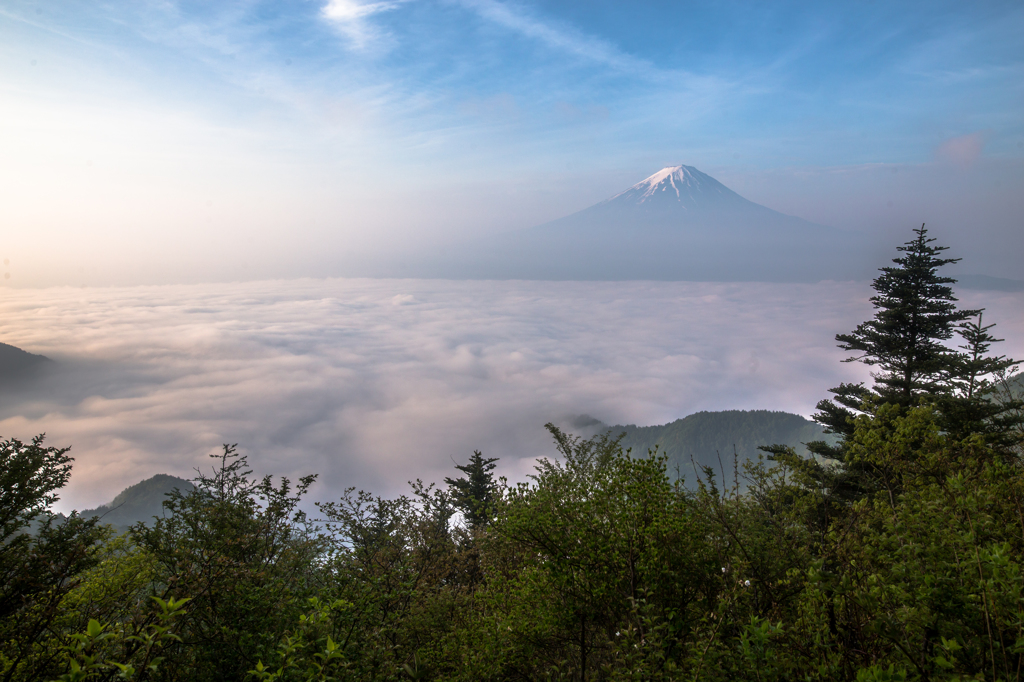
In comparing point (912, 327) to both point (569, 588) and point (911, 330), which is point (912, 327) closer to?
point (911, 330)

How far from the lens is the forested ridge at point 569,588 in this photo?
15.7 ft

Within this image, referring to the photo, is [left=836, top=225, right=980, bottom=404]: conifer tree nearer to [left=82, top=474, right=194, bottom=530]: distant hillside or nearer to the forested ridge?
the forested ridge

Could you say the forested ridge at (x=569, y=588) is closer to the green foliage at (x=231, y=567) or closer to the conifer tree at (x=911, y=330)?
the green foliage at (x=231, y=567)

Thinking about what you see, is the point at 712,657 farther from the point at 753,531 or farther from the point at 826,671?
the point at 753,531

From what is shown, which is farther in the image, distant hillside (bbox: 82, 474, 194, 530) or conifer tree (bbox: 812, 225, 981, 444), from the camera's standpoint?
distant hillside (bbox: 82, 474, 194, 530)

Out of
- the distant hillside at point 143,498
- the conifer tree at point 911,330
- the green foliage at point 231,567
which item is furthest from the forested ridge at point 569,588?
the distant hillside at point 143,498

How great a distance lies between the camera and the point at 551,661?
32.7ft

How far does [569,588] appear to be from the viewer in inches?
387

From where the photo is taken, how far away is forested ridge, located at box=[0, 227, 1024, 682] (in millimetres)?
4773

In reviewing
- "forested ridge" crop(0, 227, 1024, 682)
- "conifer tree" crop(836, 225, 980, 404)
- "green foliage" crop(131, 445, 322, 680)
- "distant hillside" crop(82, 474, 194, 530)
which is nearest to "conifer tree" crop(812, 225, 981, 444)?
"conifer tree" crop(836, 225, 980, 404)

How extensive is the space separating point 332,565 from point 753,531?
8.56m

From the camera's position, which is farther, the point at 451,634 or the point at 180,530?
the point at 180,530

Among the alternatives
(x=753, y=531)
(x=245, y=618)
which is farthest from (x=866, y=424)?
(x=245, y=618)

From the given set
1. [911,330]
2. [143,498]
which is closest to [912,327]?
[911,330]
